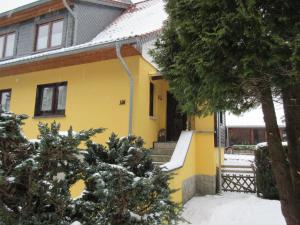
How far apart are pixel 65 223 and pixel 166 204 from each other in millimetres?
1001

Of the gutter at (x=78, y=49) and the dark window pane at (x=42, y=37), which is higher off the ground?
the dark window pane at (x=42, y=37)

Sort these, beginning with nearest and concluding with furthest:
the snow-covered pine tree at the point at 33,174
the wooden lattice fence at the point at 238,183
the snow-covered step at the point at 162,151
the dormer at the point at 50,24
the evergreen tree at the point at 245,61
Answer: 1. the snow-covered pine tree at the point at 33,174
2. the evergreen tree at the point at 245,61
3. the snow-covered step at the point at 162,151
4. the wooden lattice fence at the point at 238,183
5. the dormer at the point at 50,24

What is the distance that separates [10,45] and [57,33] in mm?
2984

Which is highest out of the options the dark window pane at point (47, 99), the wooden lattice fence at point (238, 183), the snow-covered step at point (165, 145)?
the dark window pane at point (47, 99)

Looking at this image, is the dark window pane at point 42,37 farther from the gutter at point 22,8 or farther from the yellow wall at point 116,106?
the yellow wall at point 116,106

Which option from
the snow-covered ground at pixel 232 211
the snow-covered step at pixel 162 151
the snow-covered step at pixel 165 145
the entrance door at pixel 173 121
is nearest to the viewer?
the snow-covered ground at pixel 232 211

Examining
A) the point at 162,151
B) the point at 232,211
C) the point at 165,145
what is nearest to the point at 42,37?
the point at 165,145

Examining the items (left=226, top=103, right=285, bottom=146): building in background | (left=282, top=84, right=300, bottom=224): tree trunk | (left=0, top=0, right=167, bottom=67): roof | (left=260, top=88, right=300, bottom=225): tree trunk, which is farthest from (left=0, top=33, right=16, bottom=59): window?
(left=226, top=103, right=285, bottom=146): building in background

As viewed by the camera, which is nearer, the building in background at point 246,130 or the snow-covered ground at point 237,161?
the snow-covered ground at point 237,161

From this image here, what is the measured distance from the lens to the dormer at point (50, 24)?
10.9 meters

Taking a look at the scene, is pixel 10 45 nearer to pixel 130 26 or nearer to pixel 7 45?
pixel 7 45

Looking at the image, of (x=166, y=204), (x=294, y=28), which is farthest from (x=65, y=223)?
(x=294, y=28)

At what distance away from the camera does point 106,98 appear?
356 inches

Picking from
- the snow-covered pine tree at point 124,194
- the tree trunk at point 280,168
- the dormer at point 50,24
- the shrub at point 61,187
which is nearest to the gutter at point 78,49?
the dormer at point 50,24
